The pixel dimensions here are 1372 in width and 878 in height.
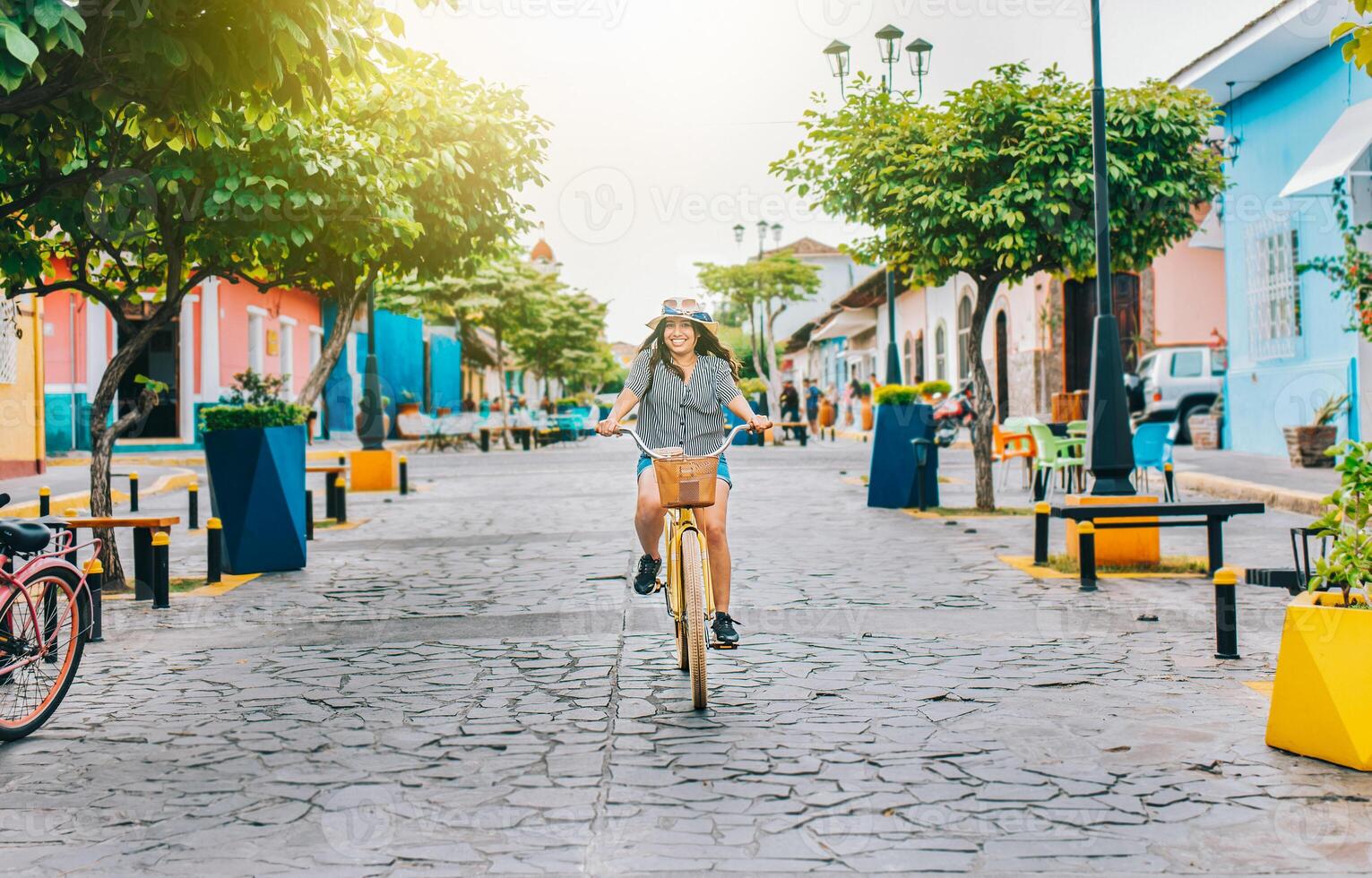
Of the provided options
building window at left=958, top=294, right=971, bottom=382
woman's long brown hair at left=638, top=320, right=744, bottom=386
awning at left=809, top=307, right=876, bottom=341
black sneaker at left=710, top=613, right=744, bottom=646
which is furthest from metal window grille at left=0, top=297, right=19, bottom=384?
awning at left=809, top=307, right=876, bottom=341

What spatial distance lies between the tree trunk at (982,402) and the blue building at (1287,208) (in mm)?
4623

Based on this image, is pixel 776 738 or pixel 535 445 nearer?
pixel 776 738

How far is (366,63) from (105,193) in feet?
8.43

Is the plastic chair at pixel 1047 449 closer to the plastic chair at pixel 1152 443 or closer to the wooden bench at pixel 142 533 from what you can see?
the plastic chair at pixel 1152 443

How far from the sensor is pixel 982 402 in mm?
13203

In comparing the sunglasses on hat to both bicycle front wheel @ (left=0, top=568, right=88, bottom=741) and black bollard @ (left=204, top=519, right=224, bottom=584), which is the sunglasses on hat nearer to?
bicycle front wheel @ (left=0, top=568, right=88, bottom=741)

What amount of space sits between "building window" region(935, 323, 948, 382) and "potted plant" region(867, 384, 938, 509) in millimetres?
23342

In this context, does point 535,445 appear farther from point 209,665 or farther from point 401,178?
point 209,665

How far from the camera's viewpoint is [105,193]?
308 inches

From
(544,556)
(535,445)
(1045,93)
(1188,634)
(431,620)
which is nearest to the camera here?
(1188,634)

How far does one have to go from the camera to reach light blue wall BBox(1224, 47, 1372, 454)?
16.8m

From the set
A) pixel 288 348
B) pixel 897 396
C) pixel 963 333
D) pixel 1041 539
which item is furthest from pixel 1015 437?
pixel 288 348

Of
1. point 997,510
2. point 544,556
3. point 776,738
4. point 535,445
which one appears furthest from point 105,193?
point 535,445

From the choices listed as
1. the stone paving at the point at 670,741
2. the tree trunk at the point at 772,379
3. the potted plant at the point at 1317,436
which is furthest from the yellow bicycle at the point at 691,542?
the tree trunk at the point at 772,379
